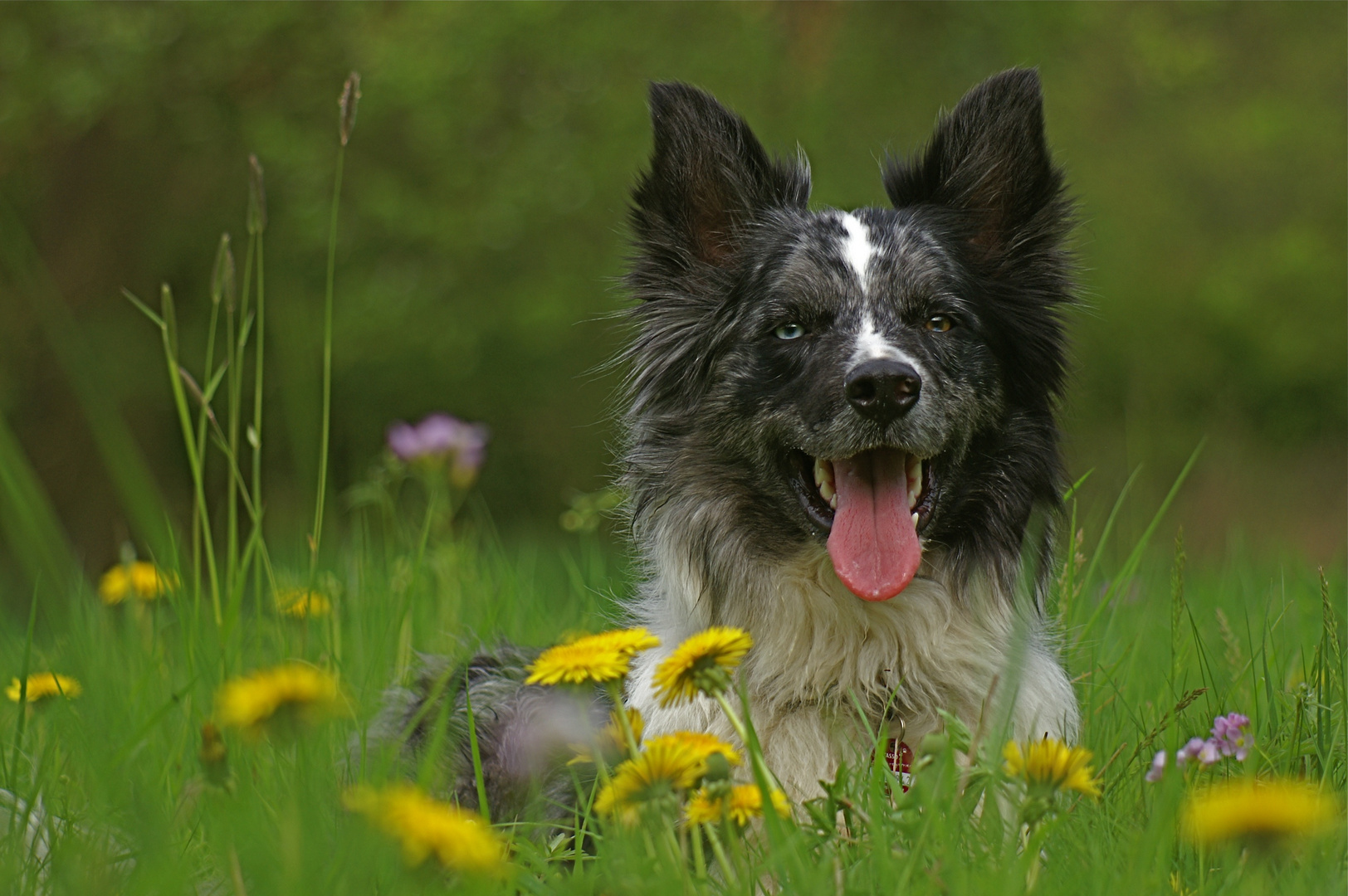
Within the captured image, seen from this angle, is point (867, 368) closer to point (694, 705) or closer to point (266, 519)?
point (694, 705)

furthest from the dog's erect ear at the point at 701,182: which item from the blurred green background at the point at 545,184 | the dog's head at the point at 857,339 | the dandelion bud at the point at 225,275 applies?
the blurred green background at the point at 545,184

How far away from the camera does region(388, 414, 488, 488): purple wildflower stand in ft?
16.1

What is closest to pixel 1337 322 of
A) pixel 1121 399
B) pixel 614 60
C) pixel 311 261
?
pixel 1121 399

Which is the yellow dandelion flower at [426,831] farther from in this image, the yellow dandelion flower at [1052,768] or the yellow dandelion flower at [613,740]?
the yellow dandelion flower at [1052,768]

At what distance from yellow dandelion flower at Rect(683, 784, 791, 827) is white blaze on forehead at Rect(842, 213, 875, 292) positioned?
5.93 feet

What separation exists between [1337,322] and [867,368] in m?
11.7

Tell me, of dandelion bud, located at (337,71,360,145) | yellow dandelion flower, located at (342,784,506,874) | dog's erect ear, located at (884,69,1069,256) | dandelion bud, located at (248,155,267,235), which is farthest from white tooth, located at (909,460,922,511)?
yellow dandelion flower, located at (342,784,506,874)

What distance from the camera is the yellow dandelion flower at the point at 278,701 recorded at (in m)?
1.53

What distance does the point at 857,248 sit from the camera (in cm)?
345

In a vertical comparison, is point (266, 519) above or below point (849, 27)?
below

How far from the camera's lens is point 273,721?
156cm

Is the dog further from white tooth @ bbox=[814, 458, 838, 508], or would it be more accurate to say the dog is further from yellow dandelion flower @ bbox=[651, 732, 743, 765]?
yellow dandelion flower @ bbox=[651, 732, 743, 765]

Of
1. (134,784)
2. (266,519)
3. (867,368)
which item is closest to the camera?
(134,784)

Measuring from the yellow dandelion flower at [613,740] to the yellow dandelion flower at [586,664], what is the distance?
0.92ft
